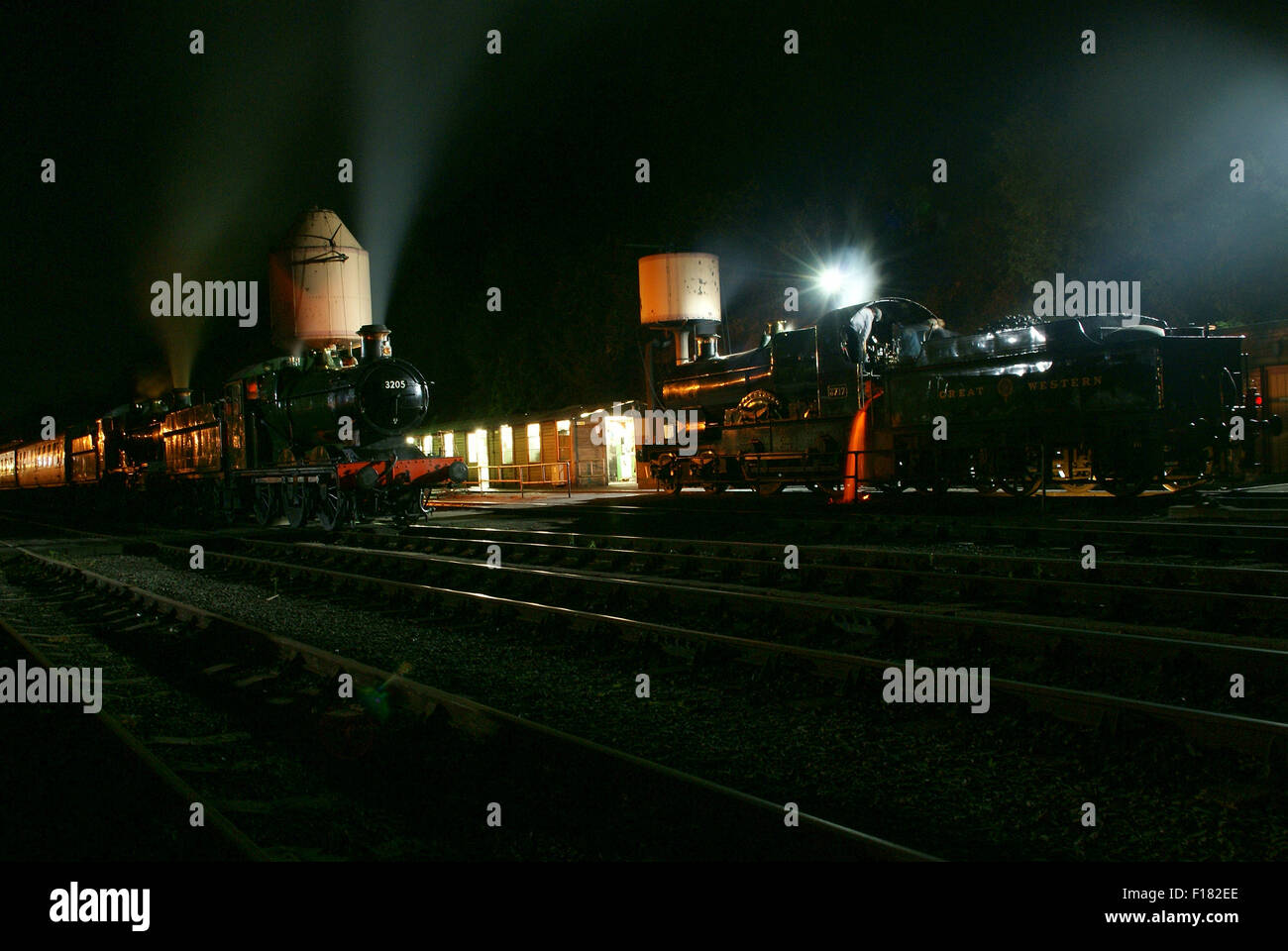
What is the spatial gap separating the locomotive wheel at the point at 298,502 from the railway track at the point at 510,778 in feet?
31.8

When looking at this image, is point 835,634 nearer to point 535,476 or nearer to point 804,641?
point 804,641

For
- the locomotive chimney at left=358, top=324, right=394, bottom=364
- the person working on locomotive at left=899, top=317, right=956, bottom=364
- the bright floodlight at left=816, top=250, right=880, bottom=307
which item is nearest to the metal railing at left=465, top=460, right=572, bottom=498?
the bright floodlight at left=816, top=250, right=880, bottom=307

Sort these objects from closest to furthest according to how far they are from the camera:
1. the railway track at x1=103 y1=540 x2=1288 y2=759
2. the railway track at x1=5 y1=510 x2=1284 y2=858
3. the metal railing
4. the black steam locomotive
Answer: the railway track at x1=5 y1=510 x2=1284 y2=858, the railway track at x1=103 y1=540 x2=1288 y2=759, the black steam locomotive, the metal railing

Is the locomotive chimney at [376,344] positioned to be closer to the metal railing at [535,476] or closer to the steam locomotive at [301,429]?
the steam locomotive at [301,429]

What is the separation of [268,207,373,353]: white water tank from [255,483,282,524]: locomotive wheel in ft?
29.0

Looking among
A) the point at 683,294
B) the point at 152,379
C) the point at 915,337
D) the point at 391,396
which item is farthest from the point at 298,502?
the point at 152,379

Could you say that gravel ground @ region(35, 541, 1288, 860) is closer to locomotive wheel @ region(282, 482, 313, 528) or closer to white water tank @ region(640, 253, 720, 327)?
locomotive wheel @ region(282, 482, 313, 528)

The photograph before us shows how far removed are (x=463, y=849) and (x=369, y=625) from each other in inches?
200

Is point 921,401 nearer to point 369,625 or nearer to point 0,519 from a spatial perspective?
point 369,625

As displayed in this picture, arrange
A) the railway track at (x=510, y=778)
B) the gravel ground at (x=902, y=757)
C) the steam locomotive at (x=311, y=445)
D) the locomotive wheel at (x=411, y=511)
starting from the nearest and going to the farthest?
the railway track at (x=510, y=778), the gravel ground at (x=902, y=757), the steam locomotive at (x=311, y=445), the locomotive wheel at (x=411, y=511)

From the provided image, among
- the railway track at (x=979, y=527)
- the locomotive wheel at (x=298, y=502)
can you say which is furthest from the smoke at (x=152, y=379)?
the railway track at (x=979, y=527)

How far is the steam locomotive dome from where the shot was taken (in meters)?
14.8

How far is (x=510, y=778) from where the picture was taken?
13.8 feet

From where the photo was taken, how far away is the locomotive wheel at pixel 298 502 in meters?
16.5
